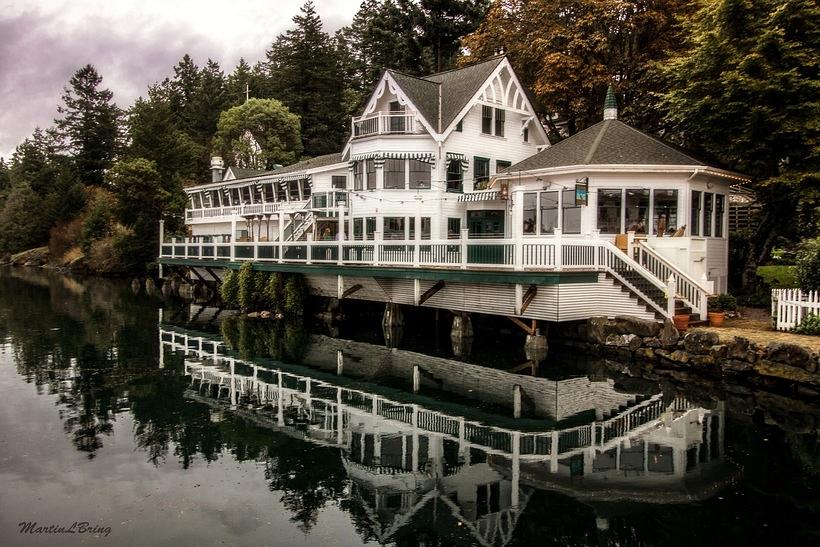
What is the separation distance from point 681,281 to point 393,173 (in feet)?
51.6

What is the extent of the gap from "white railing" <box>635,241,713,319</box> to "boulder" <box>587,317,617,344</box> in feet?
7.56

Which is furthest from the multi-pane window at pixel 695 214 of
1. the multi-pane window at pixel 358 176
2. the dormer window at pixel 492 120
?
the multi-pane window at pixel 358 176

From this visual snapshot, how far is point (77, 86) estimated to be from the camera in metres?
85.8

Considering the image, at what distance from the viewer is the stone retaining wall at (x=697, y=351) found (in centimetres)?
1533

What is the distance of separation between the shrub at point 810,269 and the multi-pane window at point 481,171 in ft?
54.9

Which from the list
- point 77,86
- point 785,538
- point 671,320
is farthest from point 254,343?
point 77,86

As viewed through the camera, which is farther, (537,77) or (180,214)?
(180,214)

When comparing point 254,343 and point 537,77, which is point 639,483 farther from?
point 537,77

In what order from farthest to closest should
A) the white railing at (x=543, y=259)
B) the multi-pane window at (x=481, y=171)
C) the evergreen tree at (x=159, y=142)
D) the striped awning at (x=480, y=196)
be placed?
the evergreen tree at (x=159, y=142)
the multi-pane window at (x=481, y=171)
the striped awning at (x=480, y=196)
the white railing at (x=543, y=259)

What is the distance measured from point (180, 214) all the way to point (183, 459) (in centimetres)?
4500

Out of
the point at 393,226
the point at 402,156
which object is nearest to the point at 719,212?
the point at 402,156

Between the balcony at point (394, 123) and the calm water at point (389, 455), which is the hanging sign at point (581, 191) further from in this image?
the balcony at point (394, 123)

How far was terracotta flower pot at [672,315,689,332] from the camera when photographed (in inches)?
734
